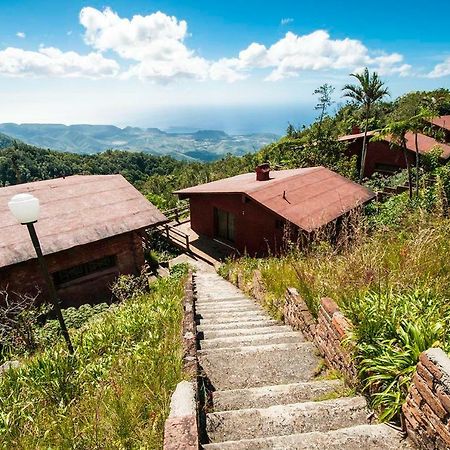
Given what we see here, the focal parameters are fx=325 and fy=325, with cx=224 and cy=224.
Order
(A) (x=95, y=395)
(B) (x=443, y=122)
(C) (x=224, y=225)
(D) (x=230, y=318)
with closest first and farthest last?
(A) (x=95, y=395)
(D) (x=230, y=318)
(C) (x=224, y=225)
(B) (x=443, y=122)

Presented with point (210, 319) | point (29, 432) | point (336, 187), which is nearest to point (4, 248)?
point (210, 319)

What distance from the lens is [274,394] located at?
3.67m

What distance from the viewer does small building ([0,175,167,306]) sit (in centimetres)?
1021

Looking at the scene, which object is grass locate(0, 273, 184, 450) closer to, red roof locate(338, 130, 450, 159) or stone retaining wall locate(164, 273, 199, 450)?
stone retaining wall locate(164, 273, 199, 450)

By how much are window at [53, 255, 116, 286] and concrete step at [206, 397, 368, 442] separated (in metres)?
9.94

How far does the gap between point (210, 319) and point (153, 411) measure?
381cm

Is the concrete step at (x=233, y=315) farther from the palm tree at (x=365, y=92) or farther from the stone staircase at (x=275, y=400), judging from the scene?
the palm tree at (x=365, y=92)

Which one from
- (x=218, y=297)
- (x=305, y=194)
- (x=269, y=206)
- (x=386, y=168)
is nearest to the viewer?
(x=218, y=297)

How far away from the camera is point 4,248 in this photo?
386 inches

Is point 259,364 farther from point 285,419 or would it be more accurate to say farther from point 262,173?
point 262,173

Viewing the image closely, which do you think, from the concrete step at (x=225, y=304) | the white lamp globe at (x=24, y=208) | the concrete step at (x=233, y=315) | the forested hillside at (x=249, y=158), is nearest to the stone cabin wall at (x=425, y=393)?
the concrete step at (x=233, y=315)

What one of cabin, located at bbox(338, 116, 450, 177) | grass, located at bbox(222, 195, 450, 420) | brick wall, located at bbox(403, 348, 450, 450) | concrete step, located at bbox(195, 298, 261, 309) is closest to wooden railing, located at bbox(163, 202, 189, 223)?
concrete step, located at bbox(195, 298, 261, 309)

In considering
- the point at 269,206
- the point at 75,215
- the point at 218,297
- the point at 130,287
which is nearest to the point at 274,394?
the point at 218,297

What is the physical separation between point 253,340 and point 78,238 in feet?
26.6
